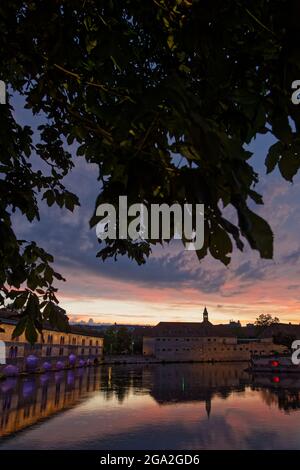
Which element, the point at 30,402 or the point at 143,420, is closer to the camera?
the point at 143,420

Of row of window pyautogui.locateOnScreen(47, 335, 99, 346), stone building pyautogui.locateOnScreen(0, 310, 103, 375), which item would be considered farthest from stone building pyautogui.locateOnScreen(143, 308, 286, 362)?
row of window pyautogui.locateOnScreen(47, 335, 99, 346)

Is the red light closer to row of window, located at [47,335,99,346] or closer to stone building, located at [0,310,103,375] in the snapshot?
stone building, located at [0,310,103,375]

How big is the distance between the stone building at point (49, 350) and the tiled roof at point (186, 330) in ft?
101

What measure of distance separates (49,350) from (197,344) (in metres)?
72.5

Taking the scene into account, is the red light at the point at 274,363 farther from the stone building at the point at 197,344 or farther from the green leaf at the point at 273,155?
the green leaf at the point at 273,155

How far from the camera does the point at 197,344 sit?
420ft

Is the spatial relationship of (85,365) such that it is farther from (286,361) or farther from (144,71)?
(144,71)

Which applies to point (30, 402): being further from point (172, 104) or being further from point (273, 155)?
point (172, 104)

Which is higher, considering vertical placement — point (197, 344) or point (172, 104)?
point (172, 104)

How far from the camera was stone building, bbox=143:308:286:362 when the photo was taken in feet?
412

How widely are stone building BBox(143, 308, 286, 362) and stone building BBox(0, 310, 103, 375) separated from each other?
28.9m

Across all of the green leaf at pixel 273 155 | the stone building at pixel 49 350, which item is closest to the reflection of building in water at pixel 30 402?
the stone building at pixel 49 350

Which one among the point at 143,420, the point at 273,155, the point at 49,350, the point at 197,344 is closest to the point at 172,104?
the point at 273,155

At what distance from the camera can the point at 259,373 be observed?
74.6 meters
